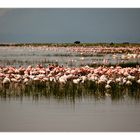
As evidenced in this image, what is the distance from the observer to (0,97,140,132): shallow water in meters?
6.49

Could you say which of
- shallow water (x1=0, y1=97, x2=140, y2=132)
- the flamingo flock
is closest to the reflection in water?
the flamingo flock

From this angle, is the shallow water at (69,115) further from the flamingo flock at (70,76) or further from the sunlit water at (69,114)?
the flamingo flock at (70,76)

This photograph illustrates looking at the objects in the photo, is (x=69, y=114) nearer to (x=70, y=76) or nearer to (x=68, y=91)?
(x=68, y=91)

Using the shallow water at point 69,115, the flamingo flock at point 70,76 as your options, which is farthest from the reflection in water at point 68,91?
the shallow water at point 69,115

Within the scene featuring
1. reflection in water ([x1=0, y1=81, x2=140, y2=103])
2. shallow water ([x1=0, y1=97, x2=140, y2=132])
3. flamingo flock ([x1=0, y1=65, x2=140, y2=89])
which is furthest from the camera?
flamingo flock ([x1=0, y1=65, x2=140, y2=89])

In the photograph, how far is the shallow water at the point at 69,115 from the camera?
6492mm

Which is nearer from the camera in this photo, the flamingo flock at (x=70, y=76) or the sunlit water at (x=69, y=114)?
the sunlit water at (x=69, y=114)

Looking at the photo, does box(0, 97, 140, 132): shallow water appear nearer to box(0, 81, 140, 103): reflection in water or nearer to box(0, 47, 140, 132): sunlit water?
box(0, 47, 140, 132): sunlit water

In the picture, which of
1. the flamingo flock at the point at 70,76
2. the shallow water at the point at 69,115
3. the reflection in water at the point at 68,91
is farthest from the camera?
→ the flamingo flock at the point at 70,76

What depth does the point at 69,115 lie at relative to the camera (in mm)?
6922

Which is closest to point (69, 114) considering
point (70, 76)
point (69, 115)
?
point (69, 115)
